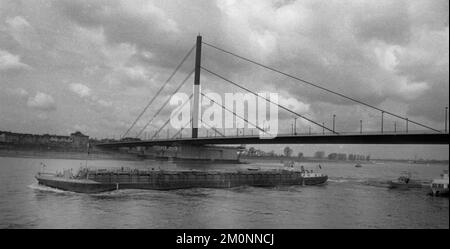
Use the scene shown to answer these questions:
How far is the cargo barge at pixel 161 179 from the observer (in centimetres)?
4447

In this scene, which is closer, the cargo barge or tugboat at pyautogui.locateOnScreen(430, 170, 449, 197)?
the cargo barge

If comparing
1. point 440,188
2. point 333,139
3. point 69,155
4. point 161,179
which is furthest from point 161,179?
point 69,155

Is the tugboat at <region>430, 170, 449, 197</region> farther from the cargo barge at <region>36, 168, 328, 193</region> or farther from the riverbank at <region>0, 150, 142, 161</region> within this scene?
the riverbank at <region>0, 150, 142, 161</region>

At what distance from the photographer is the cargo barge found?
44469 mm

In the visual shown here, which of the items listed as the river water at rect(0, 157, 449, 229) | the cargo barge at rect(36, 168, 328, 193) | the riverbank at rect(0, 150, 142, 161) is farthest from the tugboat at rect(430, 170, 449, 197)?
the riverbank at rect(0, 150, 142, 161)

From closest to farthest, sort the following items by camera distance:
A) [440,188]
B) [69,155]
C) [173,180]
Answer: [440,188] < [173,180] < [69,155]

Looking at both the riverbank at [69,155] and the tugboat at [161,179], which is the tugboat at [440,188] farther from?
the riverbank at [69,155]

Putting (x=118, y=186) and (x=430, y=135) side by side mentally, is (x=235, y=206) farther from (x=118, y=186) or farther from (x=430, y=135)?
(x=430, y=135)

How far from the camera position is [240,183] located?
59.9 meters

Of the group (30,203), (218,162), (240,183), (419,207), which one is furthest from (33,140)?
(419,207)

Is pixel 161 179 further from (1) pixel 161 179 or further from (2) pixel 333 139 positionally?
(2) pixel 333 139

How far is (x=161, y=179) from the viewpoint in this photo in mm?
51125

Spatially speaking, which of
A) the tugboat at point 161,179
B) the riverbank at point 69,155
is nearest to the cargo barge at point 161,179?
the tugboat at point 161,179
